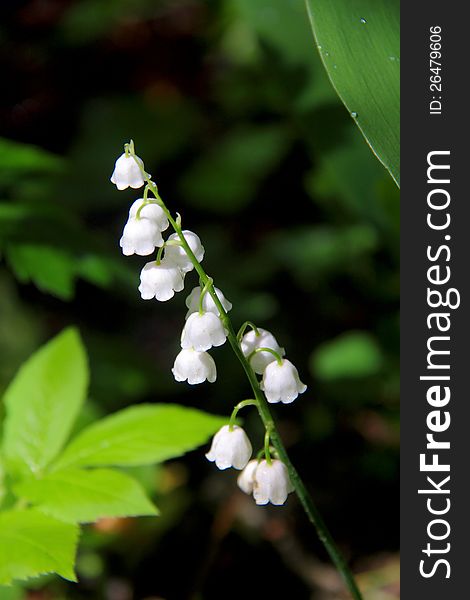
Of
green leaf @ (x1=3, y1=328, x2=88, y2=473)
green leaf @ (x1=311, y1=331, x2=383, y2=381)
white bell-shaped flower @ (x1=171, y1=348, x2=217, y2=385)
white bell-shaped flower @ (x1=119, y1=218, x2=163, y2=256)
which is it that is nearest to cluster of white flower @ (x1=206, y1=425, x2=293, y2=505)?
white bell-shaped flower @ (x1=171, y1=348, x2=217, y2=385)

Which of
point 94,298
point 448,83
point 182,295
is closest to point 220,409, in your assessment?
point 182,295

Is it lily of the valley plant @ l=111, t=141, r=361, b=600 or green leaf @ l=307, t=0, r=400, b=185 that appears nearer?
lily of the valley plant @ l=111, t=141, r=361, b=600

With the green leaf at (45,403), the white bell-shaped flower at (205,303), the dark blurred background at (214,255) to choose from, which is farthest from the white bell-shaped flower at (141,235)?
the dark blurred background at (214,255)

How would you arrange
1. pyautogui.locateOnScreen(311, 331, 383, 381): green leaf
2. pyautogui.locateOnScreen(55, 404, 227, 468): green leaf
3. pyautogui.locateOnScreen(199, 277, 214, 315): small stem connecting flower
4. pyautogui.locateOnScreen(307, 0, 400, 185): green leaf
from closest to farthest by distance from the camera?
1. pyautogui.locateOnScreen(199, 277, 214, 315): small stem connecting flower
2. pyautogui.locateOnScreen(307, 0, 400, 185): green leaf
3. pyautogui.locateOnScreen(55, 404, 227, 468): green leaf
4. pyautogui.locateOnScreen(311, 331, 383, 381): green leaf

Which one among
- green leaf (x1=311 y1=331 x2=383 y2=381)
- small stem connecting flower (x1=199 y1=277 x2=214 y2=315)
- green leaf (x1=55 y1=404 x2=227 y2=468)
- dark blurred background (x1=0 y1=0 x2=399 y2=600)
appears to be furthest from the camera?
green leaf (x1=311 y1=331 x2=383 y2=381)

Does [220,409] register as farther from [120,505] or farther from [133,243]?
[133,243]

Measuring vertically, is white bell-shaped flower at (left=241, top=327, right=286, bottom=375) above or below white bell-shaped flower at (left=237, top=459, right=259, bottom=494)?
above

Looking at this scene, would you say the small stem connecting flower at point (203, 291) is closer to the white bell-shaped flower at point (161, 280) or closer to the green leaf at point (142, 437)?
the white bell-shaped flower at point (161, 280)

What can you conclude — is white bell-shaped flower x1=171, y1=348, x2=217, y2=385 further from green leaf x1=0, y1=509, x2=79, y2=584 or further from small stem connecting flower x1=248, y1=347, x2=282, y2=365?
green leaf x1=0, y1=509, x2=79, y2=584
